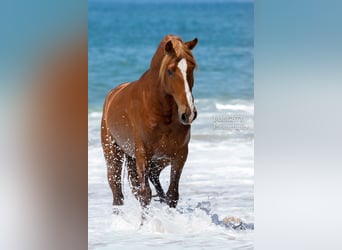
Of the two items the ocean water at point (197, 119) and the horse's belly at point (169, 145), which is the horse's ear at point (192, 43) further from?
the horse's belly at point (169, 145)

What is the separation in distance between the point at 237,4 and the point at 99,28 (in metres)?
0.52

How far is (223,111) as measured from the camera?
3.23 metres

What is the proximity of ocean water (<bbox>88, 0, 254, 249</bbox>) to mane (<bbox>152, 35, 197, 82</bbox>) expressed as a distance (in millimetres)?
25

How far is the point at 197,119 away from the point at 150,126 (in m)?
0.18

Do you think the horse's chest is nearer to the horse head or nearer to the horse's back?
the horse head

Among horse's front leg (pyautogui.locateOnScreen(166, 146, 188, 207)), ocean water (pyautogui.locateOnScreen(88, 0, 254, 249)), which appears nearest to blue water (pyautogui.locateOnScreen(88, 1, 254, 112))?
ocean water (pyautogui.locateOnScreen(88, 0, 254, 249))

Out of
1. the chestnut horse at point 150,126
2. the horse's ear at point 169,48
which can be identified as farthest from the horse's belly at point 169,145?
the horse's ear at point 169,48

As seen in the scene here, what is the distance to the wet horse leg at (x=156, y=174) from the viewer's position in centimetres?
322

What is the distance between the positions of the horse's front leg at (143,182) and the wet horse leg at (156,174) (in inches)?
0.7

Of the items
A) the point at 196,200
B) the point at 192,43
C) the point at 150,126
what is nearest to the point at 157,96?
the point at 150,126

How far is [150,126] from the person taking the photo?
10.6 ft

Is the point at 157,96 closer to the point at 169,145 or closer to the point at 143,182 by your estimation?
the point at 169,145
